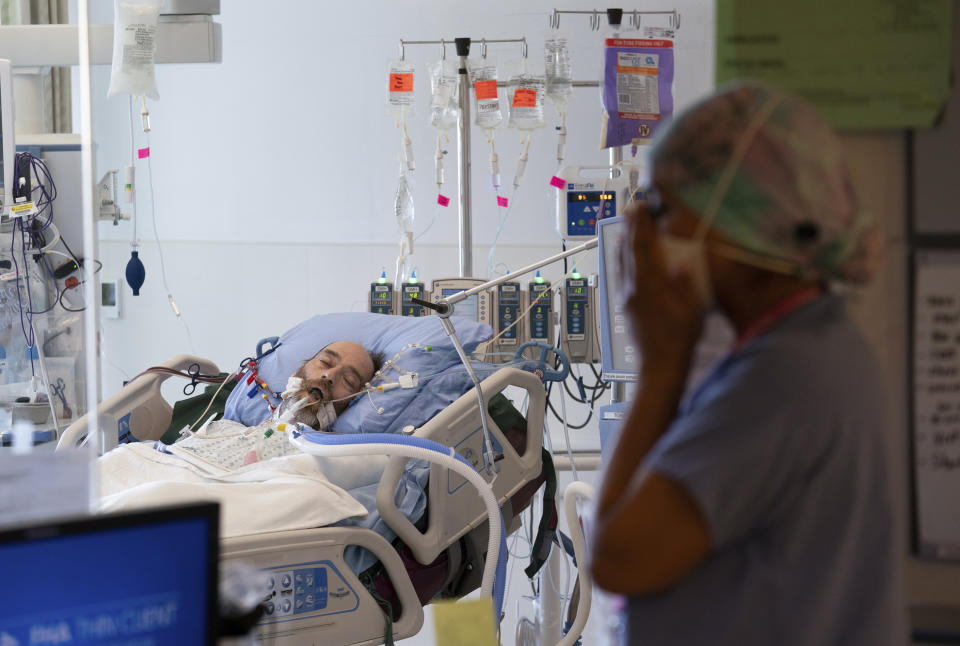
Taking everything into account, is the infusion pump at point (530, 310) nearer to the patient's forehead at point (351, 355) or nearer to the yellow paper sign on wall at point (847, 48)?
the patient's forehead at point (351, 355)

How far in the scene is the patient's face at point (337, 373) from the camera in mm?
2957

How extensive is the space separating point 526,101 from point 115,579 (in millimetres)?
3379

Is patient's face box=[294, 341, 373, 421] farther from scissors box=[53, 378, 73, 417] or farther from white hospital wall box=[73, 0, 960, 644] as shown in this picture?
white hospital wall box=[73, 0, 960, 644]

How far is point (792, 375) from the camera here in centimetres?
76

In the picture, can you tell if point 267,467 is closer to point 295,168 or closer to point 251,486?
point 251,486

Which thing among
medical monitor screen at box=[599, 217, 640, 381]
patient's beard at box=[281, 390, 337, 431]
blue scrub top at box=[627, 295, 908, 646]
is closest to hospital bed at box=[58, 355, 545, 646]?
medical monitor screen at box=[599, 217, 640, 381]

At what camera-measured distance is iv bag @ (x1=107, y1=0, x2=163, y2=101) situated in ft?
9.96

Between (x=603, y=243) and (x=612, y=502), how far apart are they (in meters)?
1.78

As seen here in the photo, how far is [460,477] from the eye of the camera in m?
2.49

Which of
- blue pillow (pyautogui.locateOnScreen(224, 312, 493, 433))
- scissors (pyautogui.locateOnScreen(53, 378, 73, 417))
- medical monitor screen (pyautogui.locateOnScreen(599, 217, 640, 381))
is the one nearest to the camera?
medical monitor screen (pyautogui.locateOnScreen(599, 217, 640, 381))

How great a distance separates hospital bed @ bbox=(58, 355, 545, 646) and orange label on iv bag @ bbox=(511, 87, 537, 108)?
172 cm

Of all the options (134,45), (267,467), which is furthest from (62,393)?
(267,467)

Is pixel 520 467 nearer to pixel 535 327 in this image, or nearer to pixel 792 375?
pixel 535 327

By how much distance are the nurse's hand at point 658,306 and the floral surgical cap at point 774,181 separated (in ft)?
Answer: 0.17
